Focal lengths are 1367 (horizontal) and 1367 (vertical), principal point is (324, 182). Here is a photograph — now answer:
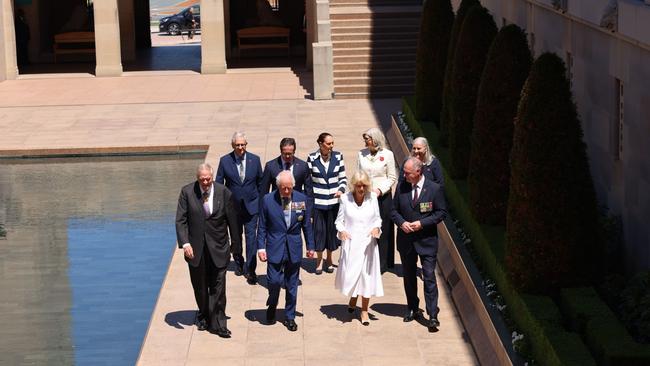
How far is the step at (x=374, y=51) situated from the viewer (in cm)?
3606

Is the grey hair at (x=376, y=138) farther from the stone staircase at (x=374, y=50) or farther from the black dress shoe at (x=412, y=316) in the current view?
the stone staircase at (x=374, y=50)

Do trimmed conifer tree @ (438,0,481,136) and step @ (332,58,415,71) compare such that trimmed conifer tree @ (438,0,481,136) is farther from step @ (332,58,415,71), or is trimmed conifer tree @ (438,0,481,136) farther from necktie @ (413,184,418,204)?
step @ (332,58,415,71)

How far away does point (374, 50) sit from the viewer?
1425 inches

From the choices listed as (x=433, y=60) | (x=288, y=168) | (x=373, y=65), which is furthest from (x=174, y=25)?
(x=288, y=168)

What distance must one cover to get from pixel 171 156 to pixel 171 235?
709 cm

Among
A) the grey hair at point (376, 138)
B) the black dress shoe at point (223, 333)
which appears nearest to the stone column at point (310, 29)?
the grey hair at point (376, 138)

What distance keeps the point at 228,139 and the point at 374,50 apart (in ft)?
26.8

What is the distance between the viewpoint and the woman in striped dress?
17.7m

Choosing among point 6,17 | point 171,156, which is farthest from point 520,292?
point 6,17

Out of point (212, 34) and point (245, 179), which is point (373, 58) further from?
point (245, 179)

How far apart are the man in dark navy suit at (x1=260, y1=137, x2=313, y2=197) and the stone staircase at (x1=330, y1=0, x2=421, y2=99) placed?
57.9 feet

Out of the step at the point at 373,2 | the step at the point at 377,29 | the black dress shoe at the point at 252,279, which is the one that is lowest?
the black dress shoe at the point at 252,279

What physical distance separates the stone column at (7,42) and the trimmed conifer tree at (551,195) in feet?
88.6

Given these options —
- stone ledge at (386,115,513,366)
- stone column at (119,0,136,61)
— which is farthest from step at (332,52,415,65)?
stone ledge at (386,115,513,366)
